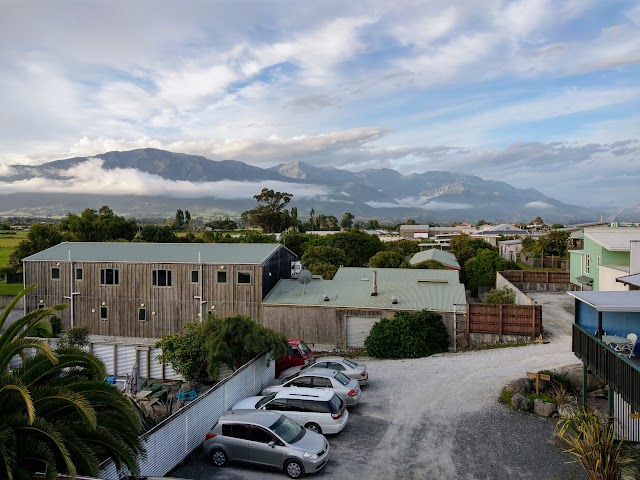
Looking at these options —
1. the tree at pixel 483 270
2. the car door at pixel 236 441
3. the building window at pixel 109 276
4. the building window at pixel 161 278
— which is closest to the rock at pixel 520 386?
the car door at pixel 236 441

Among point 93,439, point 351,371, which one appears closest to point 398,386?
point 351,371

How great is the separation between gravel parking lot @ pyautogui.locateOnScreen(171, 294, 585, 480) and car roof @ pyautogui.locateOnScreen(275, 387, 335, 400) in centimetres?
123

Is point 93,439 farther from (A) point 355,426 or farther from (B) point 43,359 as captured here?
(A) point 355,426

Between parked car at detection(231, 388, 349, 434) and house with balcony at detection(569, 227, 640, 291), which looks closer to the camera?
parked car at detection(231, 388, 349, 434)

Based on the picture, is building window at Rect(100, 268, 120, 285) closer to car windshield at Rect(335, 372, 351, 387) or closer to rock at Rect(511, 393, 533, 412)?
car windshield at Rect(335, 372, 351, 387)

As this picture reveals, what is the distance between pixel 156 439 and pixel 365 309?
1630cm

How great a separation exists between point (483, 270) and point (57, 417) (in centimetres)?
4369

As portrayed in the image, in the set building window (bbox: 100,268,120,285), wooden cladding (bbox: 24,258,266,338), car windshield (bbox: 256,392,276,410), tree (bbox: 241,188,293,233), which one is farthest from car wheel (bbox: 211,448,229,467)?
tree (bbox: 241,188,293,233)

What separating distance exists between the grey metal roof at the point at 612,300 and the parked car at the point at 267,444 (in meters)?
8.82

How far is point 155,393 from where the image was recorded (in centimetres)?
1695

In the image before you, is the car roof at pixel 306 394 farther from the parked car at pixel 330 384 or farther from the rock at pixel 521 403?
the rock at pixel 521 403

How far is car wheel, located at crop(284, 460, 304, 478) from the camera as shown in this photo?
11.9m

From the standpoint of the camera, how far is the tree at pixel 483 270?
46719mm

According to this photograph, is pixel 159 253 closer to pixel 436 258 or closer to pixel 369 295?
pixel 369 295
